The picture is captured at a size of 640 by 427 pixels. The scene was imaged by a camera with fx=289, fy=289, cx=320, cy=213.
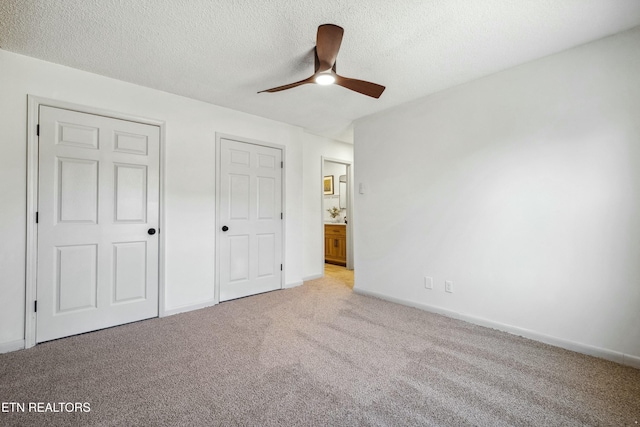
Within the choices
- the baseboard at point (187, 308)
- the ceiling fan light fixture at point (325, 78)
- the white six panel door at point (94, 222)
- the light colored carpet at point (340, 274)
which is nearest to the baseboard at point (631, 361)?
the light colored carpet at point (340, 274)

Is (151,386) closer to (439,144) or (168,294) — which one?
(168,294)

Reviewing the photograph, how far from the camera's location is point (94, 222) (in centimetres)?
267

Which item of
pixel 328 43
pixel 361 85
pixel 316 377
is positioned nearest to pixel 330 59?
pixel 328 43

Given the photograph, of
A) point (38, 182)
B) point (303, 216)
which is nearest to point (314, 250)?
point (303, 216)

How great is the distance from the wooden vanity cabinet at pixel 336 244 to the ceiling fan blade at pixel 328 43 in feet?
12.8

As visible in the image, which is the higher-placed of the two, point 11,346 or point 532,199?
point 532,199

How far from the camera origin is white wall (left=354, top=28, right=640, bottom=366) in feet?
6.87

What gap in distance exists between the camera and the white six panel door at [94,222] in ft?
8.10

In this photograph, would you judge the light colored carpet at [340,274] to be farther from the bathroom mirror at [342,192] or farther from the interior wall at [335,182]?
the bathroom mirror at [342,192]

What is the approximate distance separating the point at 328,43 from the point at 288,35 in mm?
371

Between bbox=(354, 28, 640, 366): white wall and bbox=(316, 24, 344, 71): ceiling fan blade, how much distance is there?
1640 mm

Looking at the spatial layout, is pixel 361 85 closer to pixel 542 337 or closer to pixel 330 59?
pixel 330 59

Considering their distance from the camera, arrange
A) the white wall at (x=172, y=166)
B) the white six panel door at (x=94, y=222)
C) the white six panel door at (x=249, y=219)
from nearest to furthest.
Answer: the white wall at (x=172, y=166) → the white six panel door at (x=94, y=222) → the white six panel door at (x=249, y=219)

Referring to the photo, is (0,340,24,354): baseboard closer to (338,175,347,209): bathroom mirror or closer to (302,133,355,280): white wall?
(302,133,355,280): white wall
